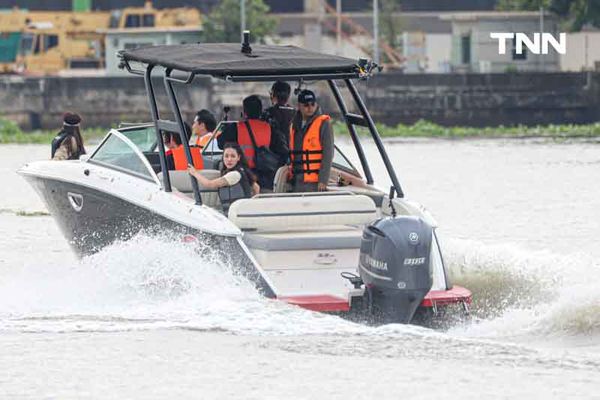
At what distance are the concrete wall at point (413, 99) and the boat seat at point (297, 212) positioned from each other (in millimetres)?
37949

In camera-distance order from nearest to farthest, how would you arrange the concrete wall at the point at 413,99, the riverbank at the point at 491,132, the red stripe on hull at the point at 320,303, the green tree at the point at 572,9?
the red stripe on hull at the point at 320,303
the riverbank at the point at 491,132
the concrete wall at the point at 413,99
the green tree at the point at 572,9

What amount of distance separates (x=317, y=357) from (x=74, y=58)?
5221cm

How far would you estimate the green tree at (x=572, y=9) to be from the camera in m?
53.0

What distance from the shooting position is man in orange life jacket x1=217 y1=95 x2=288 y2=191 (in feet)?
40.9

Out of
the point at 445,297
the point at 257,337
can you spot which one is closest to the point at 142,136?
the point at 257,337

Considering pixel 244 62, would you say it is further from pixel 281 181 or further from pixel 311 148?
pixel 281 181

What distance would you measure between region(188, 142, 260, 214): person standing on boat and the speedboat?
156 millimetres

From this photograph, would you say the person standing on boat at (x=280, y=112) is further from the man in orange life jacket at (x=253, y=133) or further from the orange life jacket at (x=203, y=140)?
the orange life jacket at (x=203, y=140)

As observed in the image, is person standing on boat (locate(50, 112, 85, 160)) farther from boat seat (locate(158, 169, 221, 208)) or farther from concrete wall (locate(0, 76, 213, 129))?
concrete wall (locate(0, 76, 213, 129))

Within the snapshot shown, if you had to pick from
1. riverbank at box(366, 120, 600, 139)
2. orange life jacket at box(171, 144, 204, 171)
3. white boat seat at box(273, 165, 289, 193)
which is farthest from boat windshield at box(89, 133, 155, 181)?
riverbank at box(366, 120, 600, 139)

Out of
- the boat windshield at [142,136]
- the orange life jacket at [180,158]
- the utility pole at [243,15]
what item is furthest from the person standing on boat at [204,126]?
the utility pole at [243,15]

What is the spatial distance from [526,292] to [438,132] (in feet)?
105

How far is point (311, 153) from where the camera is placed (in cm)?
1214

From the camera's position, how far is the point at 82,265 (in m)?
12.7
